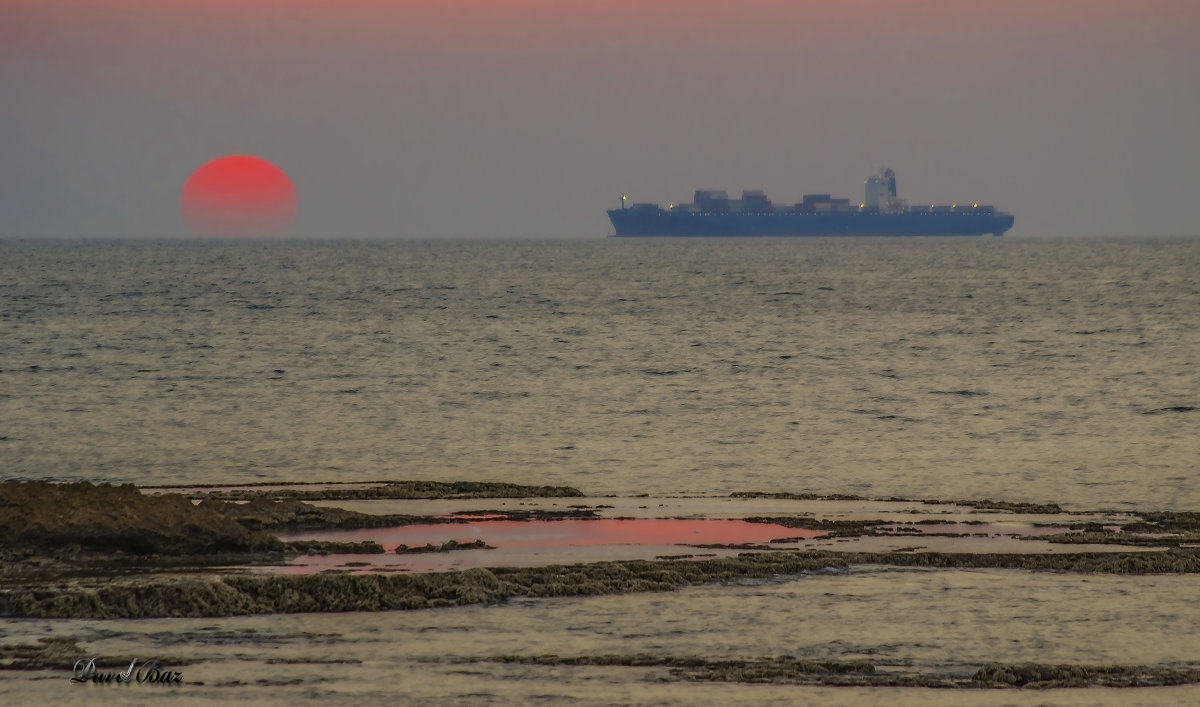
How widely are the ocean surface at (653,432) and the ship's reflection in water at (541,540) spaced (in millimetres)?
1842

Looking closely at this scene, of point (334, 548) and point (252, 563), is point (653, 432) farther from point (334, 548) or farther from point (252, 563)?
point (252, 563)

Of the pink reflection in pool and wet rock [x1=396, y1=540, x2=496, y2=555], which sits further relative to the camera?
the pink reflection in pool

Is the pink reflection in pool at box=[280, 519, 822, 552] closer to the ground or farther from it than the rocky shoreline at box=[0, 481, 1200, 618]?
closer to the ground

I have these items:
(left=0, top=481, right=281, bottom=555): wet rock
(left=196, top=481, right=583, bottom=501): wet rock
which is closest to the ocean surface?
(left=196, top=481, right=583, bottom=501): wet rock

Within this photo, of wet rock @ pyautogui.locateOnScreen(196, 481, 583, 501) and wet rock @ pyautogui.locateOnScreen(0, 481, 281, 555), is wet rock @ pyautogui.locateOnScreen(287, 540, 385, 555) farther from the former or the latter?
wet rock @ pyautogui.locateOnScreen(196, 481, 583, 501)

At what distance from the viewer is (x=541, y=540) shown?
15.3 m

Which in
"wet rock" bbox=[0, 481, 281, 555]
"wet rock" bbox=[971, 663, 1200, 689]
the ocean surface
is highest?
"wet rock" bbox=[0, 481, 281, 555]

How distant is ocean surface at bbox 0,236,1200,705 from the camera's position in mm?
10789

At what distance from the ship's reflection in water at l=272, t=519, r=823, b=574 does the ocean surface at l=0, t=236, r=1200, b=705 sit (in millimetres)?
1842

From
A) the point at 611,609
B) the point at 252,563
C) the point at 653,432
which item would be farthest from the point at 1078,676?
the point at 653,432

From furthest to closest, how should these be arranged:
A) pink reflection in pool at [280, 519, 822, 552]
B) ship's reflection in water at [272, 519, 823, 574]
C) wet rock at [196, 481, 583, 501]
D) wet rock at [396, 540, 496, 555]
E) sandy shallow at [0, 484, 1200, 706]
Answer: wet rock at [196, 481, 583, 501] < pink reflection in pool at [280, 519, 822, 552] < wet rock at [396, 540, 496, 555] < ship's reflection in water at [272, 519, 823, 574] < sandy shallow at [0, 484, 1200, 706]

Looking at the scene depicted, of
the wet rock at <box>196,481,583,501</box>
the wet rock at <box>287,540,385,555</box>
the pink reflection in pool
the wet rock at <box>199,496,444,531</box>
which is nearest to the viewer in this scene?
the wet rock at <box>287,540,385,555</box>

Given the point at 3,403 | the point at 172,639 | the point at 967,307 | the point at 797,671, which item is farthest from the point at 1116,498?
the point at 967,307

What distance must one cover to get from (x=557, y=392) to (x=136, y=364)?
14420 millimetres
